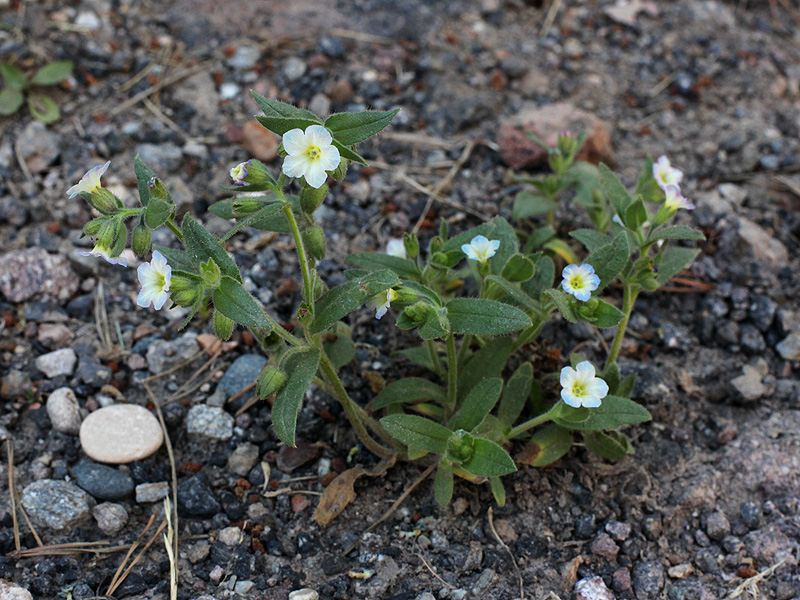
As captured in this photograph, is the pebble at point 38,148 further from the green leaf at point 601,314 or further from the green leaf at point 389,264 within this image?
the green leaf at point 601,314

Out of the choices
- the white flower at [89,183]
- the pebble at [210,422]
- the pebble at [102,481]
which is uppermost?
the white flower at [89,183]

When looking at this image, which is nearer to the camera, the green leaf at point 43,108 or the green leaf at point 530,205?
the green leaf at point 530,205

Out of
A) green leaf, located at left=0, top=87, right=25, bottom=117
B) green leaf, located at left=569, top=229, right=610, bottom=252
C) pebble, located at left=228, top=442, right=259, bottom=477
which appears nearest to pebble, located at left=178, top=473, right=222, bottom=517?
pebble, located at left=228, top=442, right=259, bottom=477

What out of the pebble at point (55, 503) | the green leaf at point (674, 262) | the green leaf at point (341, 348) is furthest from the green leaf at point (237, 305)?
the green leaf at point (674, 262)

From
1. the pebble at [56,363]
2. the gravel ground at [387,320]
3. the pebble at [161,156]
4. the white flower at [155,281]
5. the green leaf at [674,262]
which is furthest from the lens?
the pebble at [161,156]

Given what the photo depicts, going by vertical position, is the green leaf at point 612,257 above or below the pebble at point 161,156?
above

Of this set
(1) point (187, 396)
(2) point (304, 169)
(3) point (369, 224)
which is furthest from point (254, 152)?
(2) point (304, 169)
